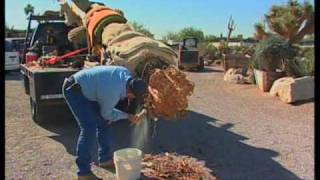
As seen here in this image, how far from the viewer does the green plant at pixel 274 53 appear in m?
12.5

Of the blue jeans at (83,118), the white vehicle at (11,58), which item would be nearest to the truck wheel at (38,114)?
the blue jeans at (83,118)

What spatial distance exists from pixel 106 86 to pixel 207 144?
2.31 meters

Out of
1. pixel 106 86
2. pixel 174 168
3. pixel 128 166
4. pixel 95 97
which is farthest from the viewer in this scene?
pixel 174 168

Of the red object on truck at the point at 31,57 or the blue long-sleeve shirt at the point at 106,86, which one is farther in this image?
the red object on truck at the point at 31,57

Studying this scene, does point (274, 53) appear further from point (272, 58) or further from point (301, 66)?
point (301, 66)

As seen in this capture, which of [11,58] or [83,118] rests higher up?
[11,58]

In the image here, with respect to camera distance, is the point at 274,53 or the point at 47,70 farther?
the point at 274,53

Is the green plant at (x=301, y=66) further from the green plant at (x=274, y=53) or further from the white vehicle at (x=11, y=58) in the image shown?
the white vehicle at (x=11, y=58)

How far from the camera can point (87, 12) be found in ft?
27.6

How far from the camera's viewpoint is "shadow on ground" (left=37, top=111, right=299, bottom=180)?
5.56 meters

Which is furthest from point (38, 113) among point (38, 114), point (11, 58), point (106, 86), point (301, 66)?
point (11, 58)

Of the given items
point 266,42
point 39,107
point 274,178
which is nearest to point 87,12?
point 39,107

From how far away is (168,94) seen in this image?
5582mm

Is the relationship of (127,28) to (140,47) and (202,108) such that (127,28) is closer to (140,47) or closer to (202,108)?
(140,47)
